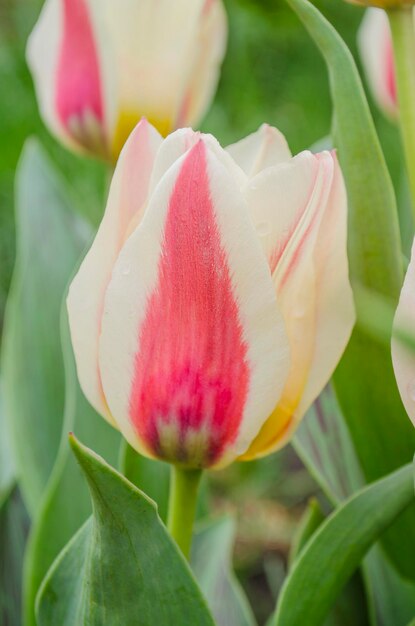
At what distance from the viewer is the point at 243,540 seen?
135 cm

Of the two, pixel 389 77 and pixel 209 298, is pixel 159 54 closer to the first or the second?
pixel 389 77

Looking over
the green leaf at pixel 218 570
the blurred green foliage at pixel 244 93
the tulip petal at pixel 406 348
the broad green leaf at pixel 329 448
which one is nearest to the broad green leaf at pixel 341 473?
the broad green leaf at pixel 329 448

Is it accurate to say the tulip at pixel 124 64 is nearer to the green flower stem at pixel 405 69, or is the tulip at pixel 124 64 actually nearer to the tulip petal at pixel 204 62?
the tulip petal at pixel 204 62

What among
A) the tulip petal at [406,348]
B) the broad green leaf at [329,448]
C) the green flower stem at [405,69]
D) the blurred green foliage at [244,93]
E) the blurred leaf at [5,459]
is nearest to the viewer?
the tulip petal at [406,348]

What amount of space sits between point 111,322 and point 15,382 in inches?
14.7

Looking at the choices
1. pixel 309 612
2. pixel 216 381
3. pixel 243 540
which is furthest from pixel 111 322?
pixel 243 540

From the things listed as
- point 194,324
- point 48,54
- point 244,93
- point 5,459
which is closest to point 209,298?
point 194,324

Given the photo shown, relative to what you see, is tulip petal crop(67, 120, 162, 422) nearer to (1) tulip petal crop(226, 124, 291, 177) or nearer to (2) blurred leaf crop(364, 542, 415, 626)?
(1) tulip petal crop(226, 124, 291, 177)

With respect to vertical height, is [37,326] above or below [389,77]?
below

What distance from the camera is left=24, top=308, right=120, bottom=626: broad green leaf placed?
69cm

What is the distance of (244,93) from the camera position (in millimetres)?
2150

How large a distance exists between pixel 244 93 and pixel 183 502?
1717 millimetres

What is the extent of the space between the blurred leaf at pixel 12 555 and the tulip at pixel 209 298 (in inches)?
12.9

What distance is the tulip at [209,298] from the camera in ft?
1.42
